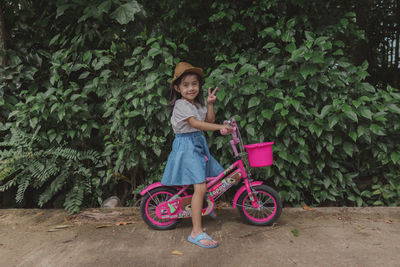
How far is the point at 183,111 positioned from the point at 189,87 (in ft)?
0.80

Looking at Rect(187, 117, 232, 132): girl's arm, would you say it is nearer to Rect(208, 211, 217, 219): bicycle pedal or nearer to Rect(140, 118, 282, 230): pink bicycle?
Rect(140, 118, 282, 230): pink bicycle

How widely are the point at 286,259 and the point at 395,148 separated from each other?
7.18 ft

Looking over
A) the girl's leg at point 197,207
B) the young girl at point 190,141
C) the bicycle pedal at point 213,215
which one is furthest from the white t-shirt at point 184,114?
the bicycle pedal at point 213,215

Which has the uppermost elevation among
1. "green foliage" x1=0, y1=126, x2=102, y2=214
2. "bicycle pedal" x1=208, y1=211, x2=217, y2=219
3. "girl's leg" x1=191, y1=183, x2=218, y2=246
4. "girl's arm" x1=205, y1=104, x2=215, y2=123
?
"girl's arm" x1=205, y1=104, x2=215, y2=123

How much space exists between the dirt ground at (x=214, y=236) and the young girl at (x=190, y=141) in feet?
0.92

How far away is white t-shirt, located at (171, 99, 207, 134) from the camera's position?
8.61 ft

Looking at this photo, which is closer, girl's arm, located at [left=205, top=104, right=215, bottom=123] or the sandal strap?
the sandal strap

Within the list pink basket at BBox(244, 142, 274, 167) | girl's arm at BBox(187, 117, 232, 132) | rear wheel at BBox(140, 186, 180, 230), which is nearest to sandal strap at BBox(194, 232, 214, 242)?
rear wheel at BBox(140, 186, 180, 230)

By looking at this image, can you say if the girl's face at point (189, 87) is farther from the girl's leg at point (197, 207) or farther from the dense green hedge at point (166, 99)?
the girl's leg at point (197, 207)

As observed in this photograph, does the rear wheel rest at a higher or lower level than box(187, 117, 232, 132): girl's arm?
lower

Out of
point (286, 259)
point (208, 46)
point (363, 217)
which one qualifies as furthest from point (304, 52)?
point (286, 259)

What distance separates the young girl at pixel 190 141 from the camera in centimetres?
262

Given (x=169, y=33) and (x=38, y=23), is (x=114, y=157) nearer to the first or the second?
(x=169, y=33)

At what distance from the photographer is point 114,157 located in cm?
368
